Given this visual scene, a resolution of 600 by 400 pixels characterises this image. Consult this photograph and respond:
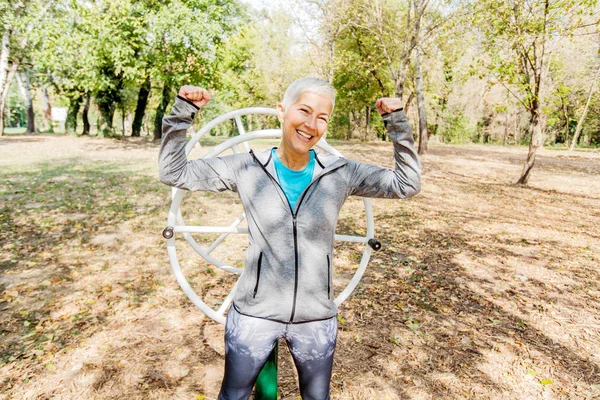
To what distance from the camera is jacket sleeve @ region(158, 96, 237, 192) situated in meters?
1.73

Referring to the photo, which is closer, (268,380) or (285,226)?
(285,226)

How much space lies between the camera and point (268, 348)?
1.77m

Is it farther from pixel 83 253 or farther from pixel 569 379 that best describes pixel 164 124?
pixel 83 253

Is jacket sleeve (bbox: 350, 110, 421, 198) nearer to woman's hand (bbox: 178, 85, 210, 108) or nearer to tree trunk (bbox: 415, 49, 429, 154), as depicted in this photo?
woman's hand (bbox: 178, 85, 210, 108)

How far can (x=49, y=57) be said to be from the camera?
57.4 feet

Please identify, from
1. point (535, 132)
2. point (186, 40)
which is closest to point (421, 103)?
point (535, 132)

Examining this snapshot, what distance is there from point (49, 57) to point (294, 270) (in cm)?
2083

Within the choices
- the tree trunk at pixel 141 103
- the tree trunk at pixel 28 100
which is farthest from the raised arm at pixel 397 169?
the tree trunk at pixel 28 100

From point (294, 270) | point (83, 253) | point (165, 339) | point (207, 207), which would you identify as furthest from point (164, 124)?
point (207, 207)

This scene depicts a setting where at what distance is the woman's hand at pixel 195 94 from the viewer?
1745mm

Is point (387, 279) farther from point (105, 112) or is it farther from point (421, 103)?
point (105, 112)

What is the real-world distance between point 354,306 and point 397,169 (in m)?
2.78

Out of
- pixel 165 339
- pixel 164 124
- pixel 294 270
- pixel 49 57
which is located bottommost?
pixel 165 339

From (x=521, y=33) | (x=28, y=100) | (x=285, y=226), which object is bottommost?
(x=285, y=226)
